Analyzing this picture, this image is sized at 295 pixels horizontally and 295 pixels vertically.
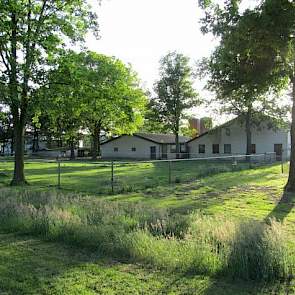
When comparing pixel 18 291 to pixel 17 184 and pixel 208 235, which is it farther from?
pixel 17 184

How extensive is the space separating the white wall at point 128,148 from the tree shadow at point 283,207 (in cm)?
4273

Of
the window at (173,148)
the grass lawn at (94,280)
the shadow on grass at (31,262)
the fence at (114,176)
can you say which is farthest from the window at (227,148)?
the grass lawn at (94,280)

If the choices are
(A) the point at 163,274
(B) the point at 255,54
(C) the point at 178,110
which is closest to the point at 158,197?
(B) the point at 255,54

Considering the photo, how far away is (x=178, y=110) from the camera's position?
5522cm

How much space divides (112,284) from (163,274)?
78 cm

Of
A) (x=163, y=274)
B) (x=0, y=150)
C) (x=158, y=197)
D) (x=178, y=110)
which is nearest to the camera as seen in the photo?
(x=163, y=274)

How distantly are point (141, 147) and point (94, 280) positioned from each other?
2141 inches

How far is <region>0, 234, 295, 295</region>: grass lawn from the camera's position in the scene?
4781 mm

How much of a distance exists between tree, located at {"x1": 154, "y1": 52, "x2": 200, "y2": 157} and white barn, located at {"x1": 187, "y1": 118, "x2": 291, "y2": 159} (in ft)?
12.2

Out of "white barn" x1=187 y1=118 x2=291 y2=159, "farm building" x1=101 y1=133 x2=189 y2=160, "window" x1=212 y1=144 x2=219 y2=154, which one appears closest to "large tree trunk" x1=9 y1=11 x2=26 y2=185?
"white barn" x1=187 y1=118 x2=291 y2=159

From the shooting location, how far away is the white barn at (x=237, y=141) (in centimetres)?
4706

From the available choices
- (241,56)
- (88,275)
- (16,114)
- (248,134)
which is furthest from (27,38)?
(248,134)

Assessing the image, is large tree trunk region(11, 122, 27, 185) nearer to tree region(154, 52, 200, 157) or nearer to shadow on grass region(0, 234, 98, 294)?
shadow on grass region(0, 234, 98, 294)

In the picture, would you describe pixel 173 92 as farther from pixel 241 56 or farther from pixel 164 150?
pixel 241 56
